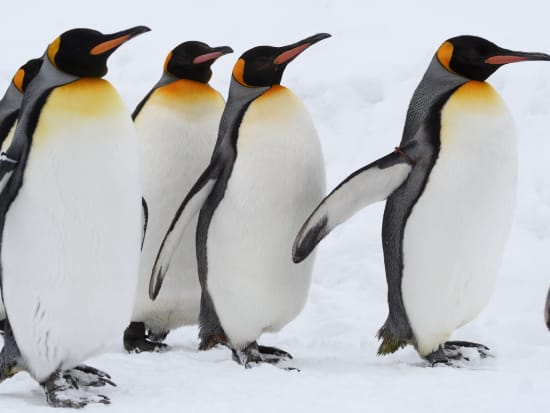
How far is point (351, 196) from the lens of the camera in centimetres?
358

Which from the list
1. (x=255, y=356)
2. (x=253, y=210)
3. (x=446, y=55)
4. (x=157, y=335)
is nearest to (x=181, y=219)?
(x=253, y=210)

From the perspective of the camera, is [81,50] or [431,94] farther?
[431,94]

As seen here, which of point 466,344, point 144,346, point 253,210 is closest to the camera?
point 253,210

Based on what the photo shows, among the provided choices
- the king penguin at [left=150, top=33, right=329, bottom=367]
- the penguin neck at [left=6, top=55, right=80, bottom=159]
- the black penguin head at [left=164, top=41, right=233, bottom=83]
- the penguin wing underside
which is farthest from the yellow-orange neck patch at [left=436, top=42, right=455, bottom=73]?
the penguin neck at [left=6, top=55, right=80, bottom=159]

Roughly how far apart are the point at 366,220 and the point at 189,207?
7.65 ft

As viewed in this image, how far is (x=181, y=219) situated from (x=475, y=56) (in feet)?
4.02

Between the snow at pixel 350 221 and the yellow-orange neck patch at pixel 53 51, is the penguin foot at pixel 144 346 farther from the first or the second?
the yellow-orange neck patch at pixel 53 51

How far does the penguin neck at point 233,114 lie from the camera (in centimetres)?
372

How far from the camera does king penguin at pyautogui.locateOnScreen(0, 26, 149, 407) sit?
9.45 feet

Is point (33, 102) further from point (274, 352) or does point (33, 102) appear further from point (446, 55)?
point (446, 55)

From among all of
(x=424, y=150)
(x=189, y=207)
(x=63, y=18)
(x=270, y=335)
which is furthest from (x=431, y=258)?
(x=63, y=18)

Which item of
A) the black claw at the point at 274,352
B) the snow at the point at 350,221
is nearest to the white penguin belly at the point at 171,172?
the snow at the point at 350,221

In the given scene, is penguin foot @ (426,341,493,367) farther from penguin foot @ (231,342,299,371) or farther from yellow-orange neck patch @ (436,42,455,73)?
yellow-orange neck patch @ (436,42,455,73)

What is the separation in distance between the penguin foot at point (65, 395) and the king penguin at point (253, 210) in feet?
2.20
